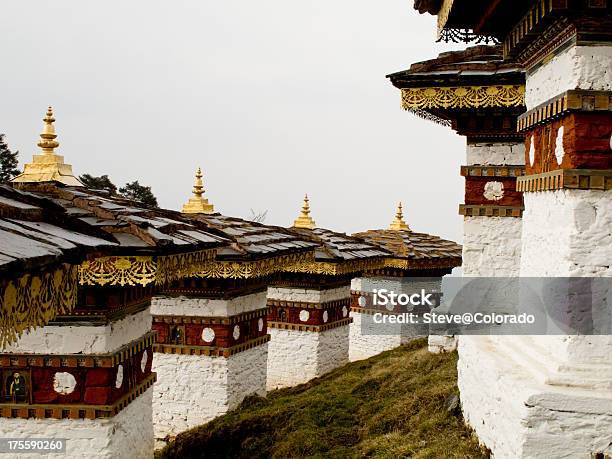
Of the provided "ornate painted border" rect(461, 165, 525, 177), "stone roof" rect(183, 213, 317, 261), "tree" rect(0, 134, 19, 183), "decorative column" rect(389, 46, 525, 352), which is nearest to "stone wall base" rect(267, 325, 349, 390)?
"stone roof" rect(183, 213, 317, 261)

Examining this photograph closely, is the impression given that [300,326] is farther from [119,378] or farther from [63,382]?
[63,382]

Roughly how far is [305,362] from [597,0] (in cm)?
825

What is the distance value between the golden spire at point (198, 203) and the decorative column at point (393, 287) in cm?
404

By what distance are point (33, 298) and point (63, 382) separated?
113 inches

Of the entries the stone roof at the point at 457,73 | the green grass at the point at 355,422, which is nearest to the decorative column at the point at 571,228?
the green grass at the point at 355,422

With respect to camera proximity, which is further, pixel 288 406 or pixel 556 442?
pixel 288 406

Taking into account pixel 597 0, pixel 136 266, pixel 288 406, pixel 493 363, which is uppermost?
pixel 597 0

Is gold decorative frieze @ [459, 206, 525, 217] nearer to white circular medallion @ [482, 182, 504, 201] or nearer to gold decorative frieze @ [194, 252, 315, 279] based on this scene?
white circular medallion @ [482, 182, 504, 201]

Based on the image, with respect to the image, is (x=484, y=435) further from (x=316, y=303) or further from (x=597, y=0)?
(x=316, y=303)

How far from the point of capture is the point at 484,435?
5211mm

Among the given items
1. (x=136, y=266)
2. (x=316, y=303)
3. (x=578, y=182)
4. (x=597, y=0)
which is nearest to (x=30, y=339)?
(x=136, y=266)

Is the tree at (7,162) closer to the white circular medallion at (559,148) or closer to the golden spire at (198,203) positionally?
the golden spire at (198,203)

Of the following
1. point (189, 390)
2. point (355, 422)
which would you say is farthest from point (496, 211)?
point (189, 390)

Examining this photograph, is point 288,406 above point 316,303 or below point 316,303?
below
